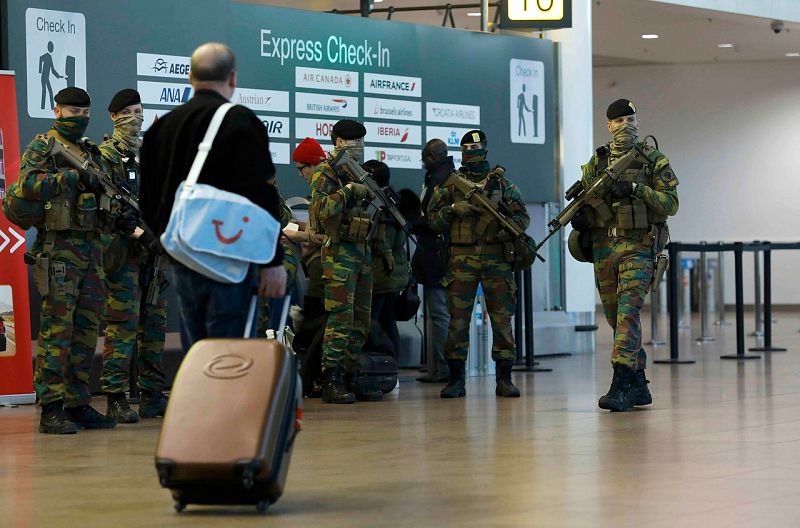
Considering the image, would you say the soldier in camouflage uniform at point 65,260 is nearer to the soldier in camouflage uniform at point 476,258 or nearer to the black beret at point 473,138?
the soldier in camouflage uniform at point 476,258

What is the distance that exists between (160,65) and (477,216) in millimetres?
2973

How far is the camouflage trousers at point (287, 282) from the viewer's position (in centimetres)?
923

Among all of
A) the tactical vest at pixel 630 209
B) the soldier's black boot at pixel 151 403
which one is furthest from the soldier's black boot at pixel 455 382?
the soldier's black boot at pixel 151 403

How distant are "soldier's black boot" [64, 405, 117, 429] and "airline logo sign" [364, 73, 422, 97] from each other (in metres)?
5.05

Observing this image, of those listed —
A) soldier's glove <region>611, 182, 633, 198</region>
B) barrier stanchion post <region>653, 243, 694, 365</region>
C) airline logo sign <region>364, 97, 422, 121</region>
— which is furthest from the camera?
barrier stanchion post <region>653, 243, 694, 365</region>

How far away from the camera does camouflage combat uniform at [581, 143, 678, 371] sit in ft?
26.9

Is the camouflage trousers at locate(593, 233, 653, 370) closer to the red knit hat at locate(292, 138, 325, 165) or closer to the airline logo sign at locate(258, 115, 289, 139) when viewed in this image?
the red knit hat at locate(292, 138, 325, 165)

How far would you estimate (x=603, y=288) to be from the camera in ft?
27.8

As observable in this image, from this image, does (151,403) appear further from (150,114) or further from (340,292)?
(150,114)

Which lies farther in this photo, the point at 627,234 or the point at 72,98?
the point at 627,234

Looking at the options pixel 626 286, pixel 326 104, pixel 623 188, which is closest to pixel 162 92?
pixel 326 104

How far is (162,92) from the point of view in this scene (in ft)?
34.7

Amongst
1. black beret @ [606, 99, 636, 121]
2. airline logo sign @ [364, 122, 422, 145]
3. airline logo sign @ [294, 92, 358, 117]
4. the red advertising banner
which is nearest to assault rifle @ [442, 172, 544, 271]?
black beret @ [606, 99, 636, 121]

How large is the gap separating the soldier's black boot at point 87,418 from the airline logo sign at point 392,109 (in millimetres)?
4947
